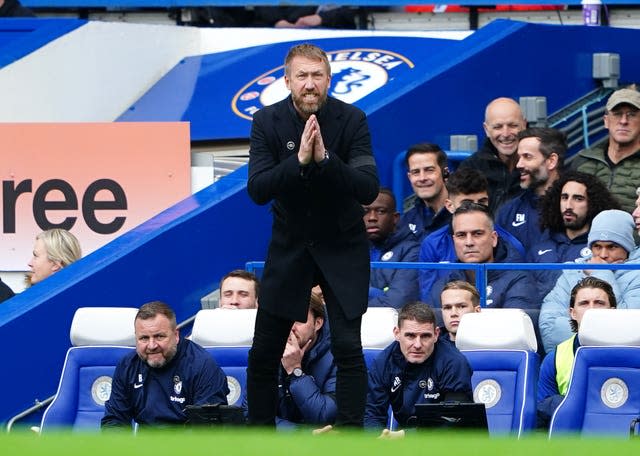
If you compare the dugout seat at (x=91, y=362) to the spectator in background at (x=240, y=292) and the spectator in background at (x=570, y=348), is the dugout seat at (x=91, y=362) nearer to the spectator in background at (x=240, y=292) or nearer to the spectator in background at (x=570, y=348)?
the spectator in background at (x=240, y=292)

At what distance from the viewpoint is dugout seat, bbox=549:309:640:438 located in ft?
28.2

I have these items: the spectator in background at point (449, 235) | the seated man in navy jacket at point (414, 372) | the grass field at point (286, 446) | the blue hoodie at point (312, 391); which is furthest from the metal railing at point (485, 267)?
the grass field at point (286, 446)

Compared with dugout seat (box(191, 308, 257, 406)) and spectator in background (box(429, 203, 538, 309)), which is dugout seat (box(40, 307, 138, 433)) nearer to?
dugout seat (box(191, 308, 257, 406))

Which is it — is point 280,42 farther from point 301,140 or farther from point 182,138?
point 301,140

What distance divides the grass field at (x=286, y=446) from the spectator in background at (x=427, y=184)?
6.83 metres

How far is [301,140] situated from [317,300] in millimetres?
2433

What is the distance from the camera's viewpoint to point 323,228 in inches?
276

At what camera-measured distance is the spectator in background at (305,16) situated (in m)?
15.1

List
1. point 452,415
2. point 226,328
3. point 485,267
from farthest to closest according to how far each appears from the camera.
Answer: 1. point 485,267
2. point 226,328
3. point 452,415

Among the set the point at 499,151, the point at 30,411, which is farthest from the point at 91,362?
the point at 499,151

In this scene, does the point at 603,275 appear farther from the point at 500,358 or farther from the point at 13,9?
the point at 13,9

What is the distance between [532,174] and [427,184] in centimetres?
71

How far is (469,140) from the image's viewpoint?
1245 centimetres

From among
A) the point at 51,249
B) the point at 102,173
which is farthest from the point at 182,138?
the point at 51,249
